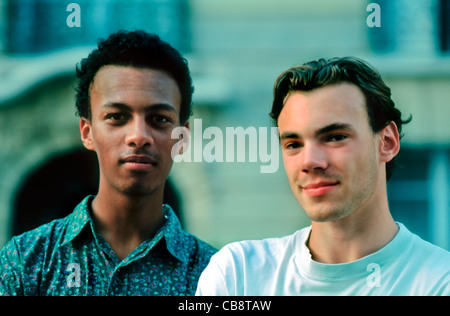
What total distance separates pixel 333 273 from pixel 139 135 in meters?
0.72

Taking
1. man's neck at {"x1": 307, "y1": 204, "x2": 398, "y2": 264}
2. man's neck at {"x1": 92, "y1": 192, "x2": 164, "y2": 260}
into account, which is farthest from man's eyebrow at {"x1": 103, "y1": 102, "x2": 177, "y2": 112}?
man's neck at {"x1": 307, "y1": 204, "x2": 398, "y2": 264}

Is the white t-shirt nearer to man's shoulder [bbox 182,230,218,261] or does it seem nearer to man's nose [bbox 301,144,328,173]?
man's shoulder [bbox 182,230,218,261]

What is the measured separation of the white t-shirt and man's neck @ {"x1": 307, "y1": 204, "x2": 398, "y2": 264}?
0.12ft

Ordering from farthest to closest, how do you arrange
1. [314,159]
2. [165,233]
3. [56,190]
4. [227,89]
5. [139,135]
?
[56,190]
[227,89]
[165,233]
[139,135]
[314,159]

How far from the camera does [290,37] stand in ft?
9.45

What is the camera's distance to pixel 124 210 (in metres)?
1.93

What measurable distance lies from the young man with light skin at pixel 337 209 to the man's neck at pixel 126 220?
0.29 m

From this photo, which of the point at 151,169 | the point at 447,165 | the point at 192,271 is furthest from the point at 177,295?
the point at 447,165

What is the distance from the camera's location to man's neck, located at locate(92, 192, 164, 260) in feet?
6.30

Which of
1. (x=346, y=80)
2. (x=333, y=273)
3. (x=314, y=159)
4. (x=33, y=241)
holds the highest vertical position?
(x=346, y=80)

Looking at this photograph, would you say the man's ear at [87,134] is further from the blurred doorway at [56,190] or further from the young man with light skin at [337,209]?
the blurred doorway at [56,190]

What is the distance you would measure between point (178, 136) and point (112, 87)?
0.89 ft

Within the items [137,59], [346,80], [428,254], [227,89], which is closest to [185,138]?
[137,59]

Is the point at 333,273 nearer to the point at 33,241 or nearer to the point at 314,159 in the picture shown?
the point at 314,159
